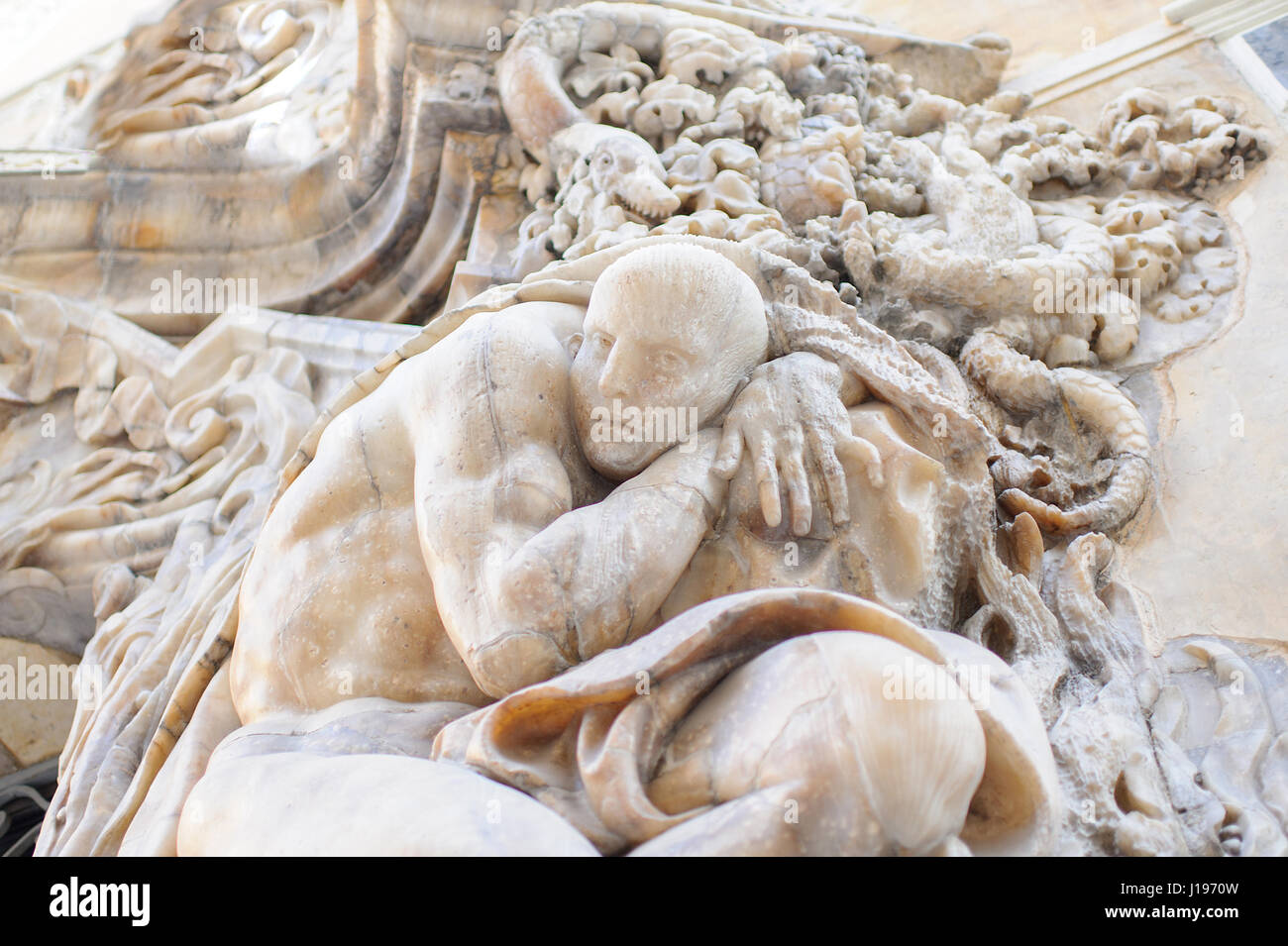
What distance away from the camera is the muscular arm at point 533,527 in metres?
1.72

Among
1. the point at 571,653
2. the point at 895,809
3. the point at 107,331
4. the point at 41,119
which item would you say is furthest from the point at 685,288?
the point at 41,119

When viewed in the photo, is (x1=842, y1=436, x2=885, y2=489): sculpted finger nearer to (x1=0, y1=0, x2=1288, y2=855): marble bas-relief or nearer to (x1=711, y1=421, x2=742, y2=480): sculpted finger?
(x1=0, y1=0, x2=1288, y2=855): marble bas-relief

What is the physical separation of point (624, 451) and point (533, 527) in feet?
0.76

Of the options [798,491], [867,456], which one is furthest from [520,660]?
[867,456]

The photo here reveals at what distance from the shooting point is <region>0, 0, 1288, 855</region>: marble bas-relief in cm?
149

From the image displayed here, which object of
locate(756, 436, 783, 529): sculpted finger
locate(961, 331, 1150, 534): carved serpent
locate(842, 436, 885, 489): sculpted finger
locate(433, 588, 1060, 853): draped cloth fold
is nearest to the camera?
locate(433, 588, 1060, 853): draped cloth fold

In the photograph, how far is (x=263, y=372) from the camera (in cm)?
351

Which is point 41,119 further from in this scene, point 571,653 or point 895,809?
point 895,809

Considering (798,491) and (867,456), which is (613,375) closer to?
(798,491)

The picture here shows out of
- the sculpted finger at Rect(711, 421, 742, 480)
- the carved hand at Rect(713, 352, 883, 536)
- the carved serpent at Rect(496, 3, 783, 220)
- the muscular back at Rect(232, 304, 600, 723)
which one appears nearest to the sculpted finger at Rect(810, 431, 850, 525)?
the carved hand at Rect(713, 352, 883, 536)

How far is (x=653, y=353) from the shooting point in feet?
6.31

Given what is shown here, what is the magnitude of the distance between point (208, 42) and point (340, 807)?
4.49 meters

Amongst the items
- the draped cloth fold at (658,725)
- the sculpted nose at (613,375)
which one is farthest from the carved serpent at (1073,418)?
the sculpted nose at (613,375)

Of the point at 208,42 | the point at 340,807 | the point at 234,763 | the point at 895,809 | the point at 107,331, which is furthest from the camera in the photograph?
the point at 208,42
